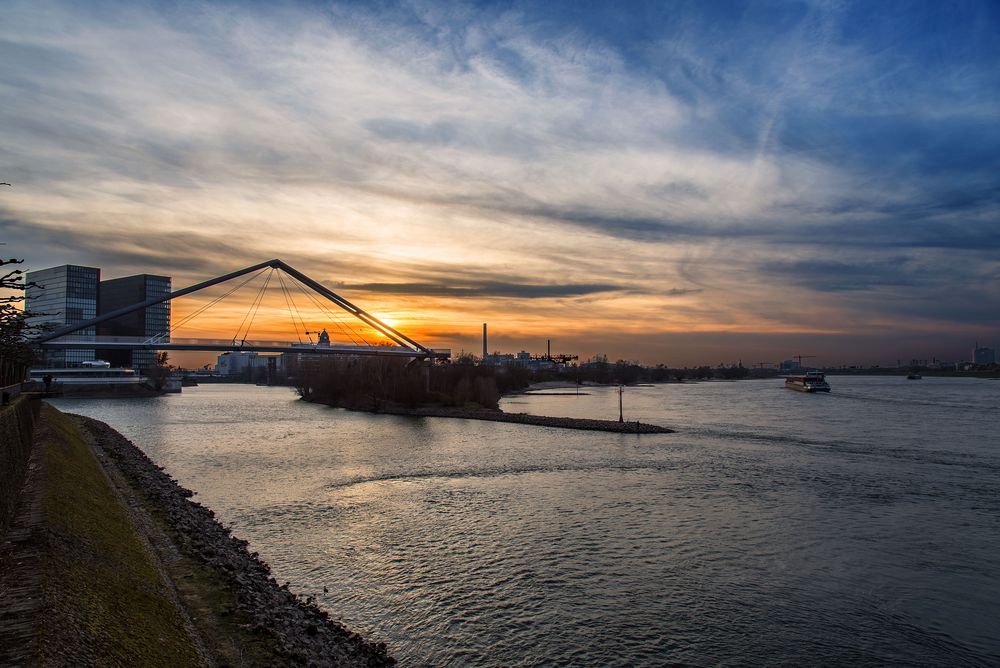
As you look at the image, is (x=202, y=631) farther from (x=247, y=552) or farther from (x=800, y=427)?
(x=800, y=427)

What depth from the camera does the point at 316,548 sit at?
12.4 m

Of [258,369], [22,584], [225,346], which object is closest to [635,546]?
[22,584]

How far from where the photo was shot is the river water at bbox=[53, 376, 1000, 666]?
865 cm

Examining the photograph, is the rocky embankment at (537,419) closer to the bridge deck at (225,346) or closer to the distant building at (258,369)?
the bridge deck at (225,346)

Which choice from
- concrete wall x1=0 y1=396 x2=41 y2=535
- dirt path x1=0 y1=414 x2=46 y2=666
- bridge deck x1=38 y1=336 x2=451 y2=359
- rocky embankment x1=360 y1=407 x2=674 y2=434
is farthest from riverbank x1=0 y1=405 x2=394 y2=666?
bridge deck x1=38 y1=336 x2=451 y2=359

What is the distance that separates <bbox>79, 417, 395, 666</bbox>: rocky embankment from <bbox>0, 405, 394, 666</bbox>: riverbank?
0.7 inches

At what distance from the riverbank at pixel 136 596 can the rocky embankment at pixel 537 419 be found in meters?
27.0

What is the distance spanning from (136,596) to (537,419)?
3669 cm

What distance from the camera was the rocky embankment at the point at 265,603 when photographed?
24.4 ft

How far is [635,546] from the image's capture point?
12.7 meters

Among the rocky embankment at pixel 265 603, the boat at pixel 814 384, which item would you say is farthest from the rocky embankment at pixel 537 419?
the boat at pixel 814 384

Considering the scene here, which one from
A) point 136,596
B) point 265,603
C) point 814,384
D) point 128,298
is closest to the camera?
point 136,596

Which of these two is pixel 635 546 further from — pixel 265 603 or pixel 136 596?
pixel 136 596

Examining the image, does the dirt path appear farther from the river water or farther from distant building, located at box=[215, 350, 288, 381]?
distant building, located at box=[215, 350, 288, 381]
